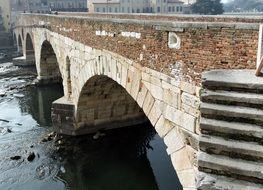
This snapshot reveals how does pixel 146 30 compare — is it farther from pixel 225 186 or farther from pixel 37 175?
pixel 37 175

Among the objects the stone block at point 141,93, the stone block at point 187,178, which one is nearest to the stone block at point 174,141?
the stone block at point 187,178

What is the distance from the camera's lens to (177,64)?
7.09 meters

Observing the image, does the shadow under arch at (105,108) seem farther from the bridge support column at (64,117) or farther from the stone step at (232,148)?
the stone step at (232,148)

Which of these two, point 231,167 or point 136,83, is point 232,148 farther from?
point 136,83

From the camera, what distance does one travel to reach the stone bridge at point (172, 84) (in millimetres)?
4406

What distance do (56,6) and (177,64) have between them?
75.2 metres

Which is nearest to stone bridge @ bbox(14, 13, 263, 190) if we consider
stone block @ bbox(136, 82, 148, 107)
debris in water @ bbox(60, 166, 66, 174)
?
stone block @ bbox(136, 82, 148, 107)

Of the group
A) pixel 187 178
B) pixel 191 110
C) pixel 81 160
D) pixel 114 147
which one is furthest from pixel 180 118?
pixel 114 147

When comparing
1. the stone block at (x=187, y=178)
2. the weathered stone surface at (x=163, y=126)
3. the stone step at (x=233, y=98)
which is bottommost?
the stone block at (x=187, y=178)

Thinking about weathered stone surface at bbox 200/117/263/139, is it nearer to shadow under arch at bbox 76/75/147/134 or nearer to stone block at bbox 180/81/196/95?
stone block at bbox 180/81/196/95

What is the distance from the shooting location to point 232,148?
4.35 m

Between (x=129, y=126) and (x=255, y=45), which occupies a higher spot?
(x=255, y=45)

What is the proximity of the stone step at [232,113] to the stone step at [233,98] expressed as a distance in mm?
64

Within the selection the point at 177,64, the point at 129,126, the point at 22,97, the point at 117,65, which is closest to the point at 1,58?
the point at 22,97
